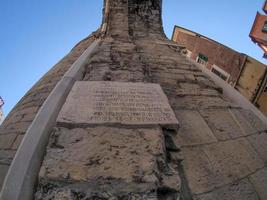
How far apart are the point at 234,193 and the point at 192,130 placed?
26.8 inches

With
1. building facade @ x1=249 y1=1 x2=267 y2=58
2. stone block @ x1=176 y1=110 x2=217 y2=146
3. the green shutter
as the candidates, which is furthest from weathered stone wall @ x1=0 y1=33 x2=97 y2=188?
building facade @ x1=249 y1=1 x2=267 y2=58

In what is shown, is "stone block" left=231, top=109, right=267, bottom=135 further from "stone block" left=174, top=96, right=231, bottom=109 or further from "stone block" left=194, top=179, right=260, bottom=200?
"stone block" left=194, top=179, right=260, bottom=200

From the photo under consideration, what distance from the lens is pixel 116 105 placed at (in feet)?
5.74

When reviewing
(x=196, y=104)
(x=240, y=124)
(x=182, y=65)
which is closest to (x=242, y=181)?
(x=240, y=124)

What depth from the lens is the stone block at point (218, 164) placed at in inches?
67.4

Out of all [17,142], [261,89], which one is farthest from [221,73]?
[17,142]

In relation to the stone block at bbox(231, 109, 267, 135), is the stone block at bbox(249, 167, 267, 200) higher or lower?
lower

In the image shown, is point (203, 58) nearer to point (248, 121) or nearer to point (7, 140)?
point (248, 121)

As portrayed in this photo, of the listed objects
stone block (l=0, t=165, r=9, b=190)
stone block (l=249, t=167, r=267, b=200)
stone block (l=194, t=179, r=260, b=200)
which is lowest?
stone block (l=0, t=165, r=9, b=190)

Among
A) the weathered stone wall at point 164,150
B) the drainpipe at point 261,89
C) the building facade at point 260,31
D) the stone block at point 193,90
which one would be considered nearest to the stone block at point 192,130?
the weathered stone wall at point 164,150

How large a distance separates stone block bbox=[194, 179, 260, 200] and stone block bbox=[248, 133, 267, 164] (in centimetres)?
51

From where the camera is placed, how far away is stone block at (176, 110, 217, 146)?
6.86 feet

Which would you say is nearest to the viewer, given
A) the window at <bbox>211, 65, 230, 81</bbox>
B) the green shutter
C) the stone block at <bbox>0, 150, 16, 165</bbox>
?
the stone block at <bbox>0, 150, 16, 165</bbox>

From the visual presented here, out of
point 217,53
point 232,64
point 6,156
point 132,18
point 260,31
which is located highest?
point 132,18
